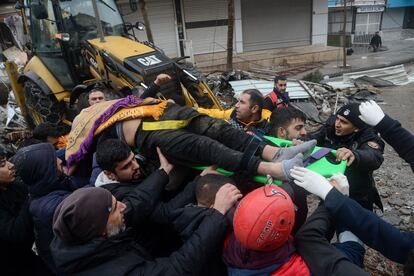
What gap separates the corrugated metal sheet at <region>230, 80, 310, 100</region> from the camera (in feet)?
27.6

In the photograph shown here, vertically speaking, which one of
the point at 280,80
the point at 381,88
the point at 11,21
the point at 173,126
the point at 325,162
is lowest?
the point at 381,88

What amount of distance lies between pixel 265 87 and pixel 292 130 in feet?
20.7

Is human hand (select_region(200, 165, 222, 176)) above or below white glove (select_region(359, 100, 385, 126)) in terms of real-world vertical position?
below

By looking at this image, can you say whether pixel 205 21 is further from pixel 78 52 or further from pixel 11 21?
pixel 78 52

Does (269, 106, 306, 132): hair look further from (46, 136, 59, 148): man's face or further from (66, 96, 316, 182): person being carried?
(46, 136, 59, 148): man's face

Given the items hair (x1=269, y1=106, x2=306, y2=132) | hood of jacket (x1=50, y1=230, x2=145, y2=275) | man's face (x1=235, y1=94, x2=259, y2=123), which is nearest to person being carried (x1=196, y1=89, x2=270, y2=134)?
man's face (x1=235, y1=94, x2=259, y2=123)

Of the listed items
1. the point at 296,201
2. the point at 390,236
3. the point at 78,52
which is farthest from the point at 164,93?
the point at 390,236

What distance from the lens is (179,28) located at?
15.7 m

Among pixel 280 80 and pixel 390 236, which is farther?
pixel 280 80

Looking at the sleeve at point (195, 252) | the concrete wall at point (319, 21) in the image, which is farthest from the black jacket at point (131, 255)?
the concrete wall at point (319, 21)

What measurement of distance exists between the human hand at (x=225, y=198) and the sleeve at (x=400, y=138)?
111cm

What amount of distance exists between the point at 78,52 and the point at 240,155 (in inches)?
176

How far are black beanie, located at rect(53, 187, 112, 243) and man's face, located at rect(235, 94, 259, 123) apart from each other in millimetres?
1987

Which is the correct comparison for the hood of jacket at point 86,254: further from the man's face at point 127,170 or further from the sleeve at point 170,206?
the man's face at point 127,170
